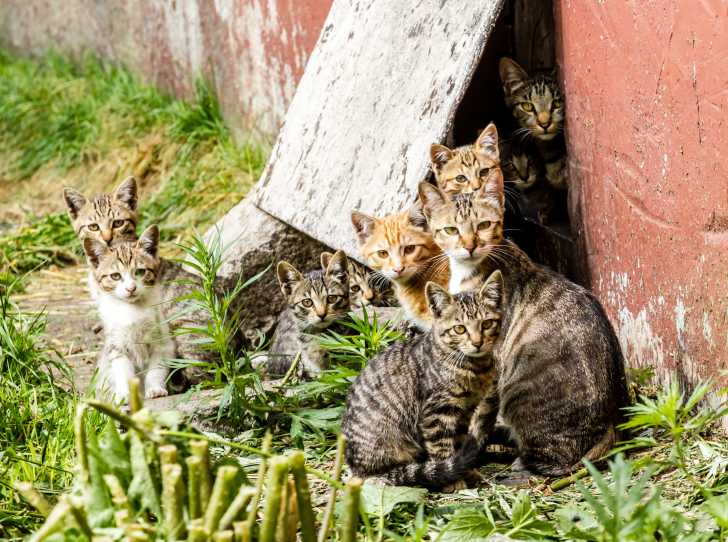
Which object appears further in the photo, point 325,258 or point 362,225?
point 325,258

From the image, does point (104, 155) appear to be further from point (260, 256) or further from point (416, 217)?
point (416, 217)

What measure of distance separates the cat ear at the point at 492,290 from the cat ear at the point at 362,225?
1.14m

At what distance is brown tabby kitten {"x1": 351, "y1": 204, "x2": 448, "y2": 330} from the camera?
5.52 meters

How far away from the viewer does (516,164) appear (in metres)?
6.11

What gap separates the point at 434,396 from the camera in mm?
4547

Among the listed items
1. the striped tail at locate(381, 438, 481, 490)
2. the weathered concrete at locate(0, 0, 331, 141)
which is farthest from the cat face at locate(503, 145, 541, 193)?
the striped tail at locate(381, 438, 481, 490)

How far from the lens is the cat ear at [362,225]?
5.59 meters

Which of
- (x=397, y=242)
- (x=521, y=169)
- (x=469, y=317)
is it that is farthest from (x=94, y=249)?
(x=521, y=169)

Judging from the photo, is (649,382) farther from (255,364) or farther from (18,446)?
(18,446)

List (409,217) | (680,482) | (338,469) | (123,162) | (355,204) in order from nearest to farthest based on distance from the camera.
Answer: (338,469) → (680,482) → (409,217) → (355,204) → (123,162)

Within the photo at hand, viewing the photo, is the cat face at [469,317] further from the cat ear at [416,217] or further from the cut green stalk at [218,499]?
the cut green stalk at [218,499]

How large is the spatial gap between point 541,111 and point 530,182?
1.35 feet

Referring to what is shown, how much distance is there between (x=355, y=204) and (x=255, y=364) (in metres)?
1.04

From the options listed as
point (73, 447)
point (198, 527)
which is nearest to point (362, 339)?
point (73, 447)
